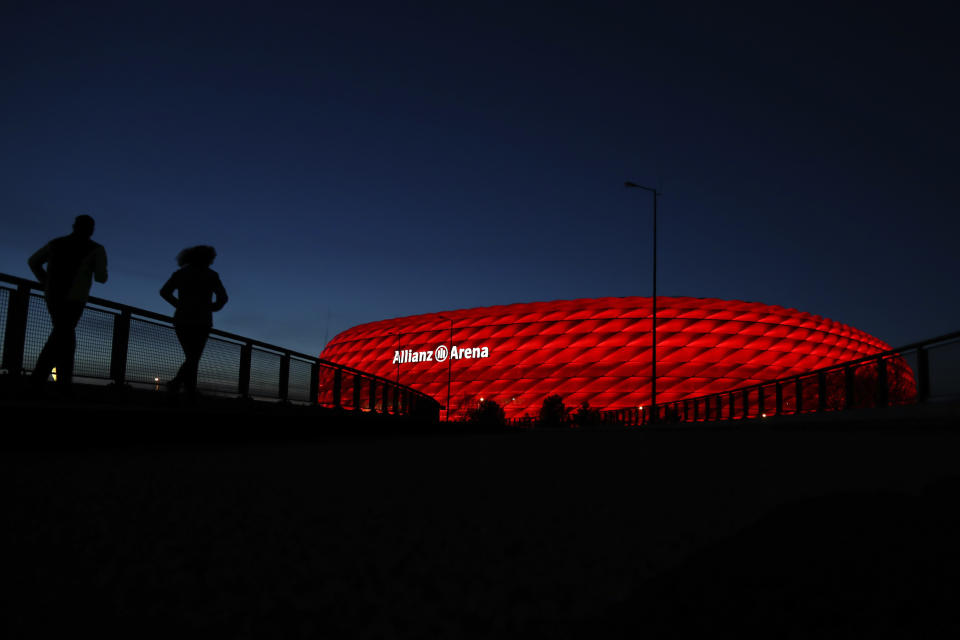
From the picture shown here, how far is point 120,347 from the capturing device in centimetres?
883

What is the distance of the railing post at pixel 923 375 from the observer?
1198 cm

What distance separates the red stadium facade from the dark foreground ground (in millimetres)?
68302

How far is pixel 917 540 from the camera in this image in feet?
6.41

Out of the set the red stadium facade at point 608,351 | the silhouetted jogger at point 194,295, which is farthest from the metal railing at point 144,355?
the red stadium facade at point 608,351

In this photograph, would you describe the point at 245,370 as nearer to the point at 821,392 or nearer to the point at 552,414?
the point at 821,392

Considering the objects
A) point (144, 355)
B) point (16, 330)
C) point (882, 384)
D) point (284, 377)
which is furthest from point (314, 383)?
point (882, 384)

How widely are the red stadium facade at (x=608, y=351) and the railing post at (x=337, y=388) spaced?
55.6 metres

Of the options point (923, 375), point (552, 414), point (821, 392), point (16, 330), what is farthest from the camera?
point (552, 414)

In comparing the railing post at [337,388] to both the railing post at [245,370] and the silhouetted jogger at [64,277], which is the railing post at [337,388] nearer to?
the railing post at [245,370]

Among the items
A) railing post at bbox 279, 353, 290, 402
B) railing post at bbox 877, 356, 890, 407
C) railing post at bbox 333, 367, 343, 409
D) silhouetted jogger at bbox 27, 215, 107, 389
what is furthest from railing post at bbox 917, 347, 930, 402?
silhouetted jogger at bbox 27, 215, 107, 389

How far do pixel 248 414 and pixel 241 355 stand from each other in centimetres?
159

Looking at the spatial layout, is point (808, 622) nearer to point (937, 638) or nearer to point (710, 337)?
point (937, 638)

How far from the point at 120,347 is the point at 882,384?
12611mm

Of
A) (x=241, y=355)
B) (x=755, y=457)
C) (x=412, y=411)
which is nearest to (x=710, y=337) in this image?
(x=412, y=411)
